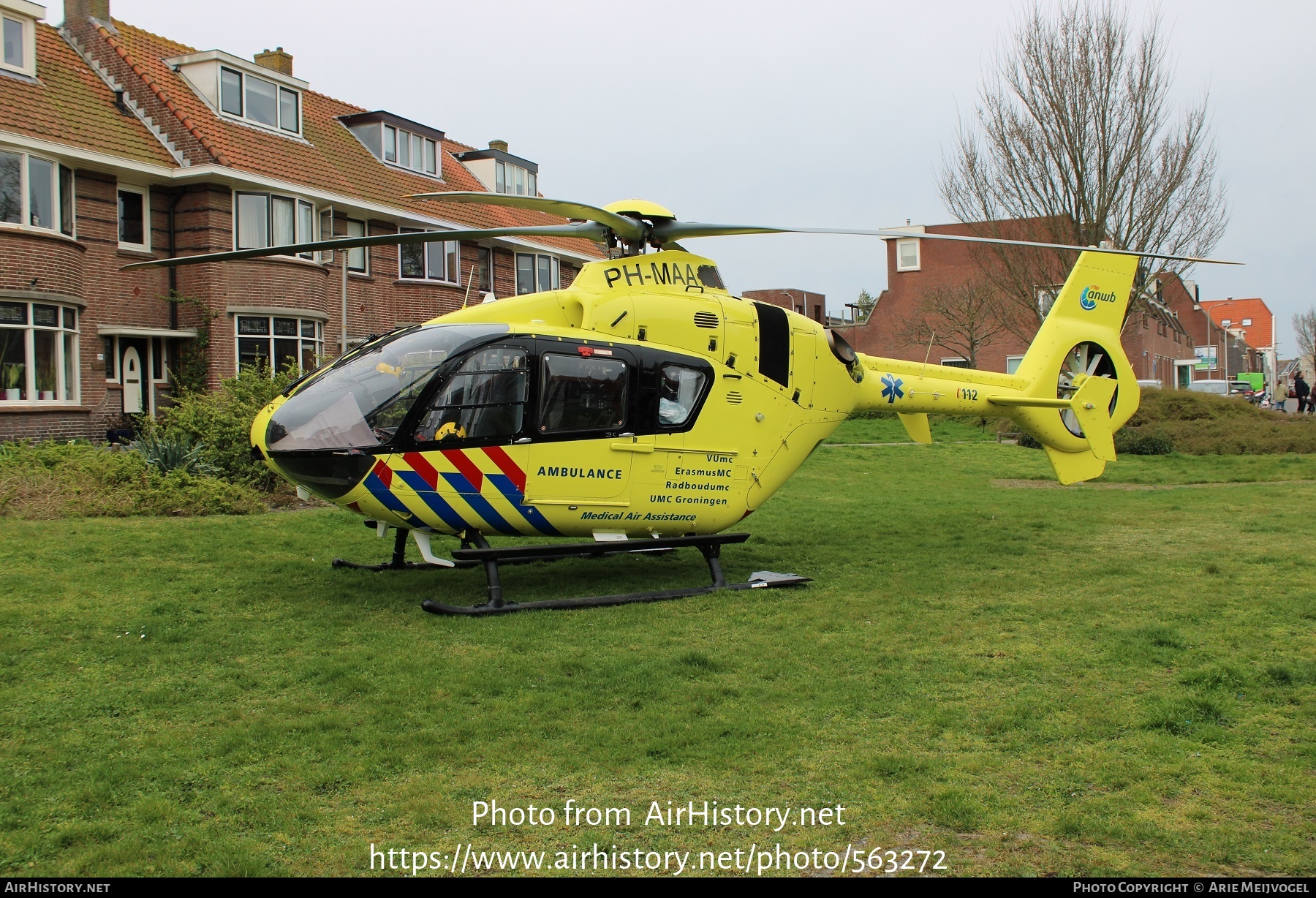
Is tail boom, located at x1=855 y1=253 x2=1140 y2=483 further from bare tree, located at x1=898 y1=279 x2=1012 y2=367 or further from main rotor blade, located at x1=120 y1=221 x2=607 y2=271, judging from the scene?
bare tree, located at x1=898 y1=279 x2=1012 y2=367

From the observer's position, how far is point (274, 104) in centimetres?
2653

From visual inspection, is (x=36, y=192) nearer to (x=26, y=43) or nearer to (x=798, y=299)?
(x=26, y=43)

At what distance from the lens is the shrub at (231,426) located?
618 inches

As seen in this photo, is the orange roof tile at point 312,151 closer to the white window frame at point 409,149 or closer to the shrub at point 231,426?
the white window frame at point 409,149

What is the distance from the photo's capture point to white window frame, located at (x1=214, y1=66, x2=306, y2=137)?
82.0 feet

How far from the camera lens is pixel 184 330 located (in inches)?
920

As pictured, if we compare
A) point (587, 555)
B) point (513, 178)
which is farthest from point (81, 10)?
point (587, 555)

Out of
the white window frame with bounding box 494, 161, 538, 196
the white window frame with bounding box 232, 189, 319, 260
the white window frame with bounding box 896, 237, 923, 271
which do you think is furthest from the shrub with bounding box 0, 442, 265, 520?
the white window frame with bounding box 896, 237, 923, 271

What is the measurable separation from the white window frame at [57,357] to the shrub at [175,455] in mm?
6108

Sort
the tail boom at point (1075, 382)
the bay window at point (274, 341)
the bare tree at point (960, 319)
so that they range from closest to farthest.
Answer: the tail boom at point (1075, 382), the bay window at point (274, 341), the bare tree at point (960, 319)

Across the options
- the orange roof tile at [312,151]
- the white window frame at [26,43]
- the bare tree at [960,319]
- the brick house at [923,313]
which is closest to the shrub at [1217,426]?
the bare tree at [960,319]
